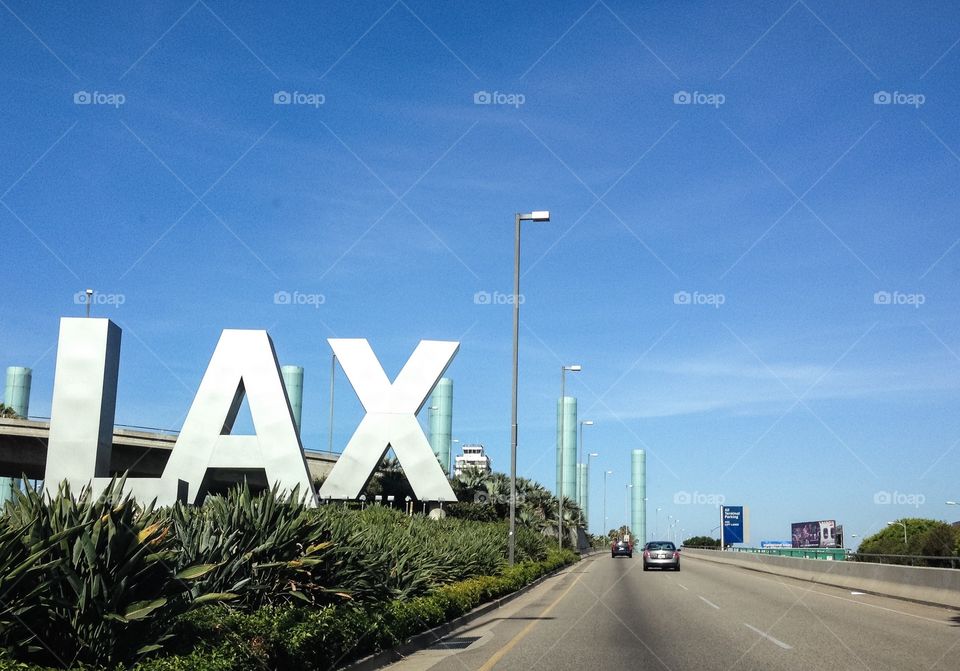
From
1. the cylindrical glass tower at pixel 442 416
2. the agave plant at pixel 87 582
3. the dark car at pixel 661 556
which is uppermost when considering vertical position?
the cylindrical glass tower at pixel 442 416

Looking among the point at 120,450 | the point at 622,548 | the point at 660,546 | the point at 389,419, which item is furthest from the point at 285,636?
the point at 622,548

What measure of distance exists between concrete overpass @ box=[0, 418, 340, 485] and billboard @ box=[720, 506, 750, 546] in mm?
39298

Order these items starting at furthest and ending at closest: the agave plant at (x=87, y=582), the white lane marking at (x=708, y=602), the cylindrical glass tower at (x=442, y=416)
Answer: the cylindrical glass tower at (x=442, y=416) < the white lane marking at (x=708, y=602) < the agave plant at (x=87, y=582)

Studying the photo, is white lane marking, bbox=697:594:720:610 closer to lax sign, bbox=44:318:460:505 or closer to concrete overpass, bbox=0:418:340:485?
lax sign, bbox=44:318:460:505

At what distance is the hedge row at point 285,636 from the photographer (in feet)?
30.2

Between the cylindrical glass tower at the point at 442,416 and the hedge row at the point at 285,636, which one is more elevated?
the cylindrical glass tower at the point at 442,416

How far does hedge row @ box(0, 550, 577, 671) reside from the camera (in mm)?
9195

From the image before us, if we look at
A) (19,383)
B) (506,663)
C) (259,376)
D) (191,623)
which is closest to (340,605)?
(506,663)

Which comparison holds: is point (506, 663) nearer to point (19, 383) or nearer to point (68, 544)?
point (68, 544)

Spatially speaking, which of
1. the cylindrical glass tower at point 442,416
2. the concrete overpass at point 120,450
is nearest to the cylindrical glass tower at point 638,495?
the cylindrical glass tower at point 442,416

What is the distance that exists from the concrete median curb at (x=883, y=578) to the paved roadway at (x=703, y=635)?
65cm

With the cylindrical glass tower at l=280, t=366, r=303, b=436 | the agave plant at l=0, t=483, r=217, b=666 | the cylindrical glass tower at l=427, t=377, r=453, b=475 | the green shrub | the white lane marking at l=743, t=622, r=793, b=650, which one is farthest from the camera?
the cylindrical glass tower at l=427, t=377, r=453, b=475

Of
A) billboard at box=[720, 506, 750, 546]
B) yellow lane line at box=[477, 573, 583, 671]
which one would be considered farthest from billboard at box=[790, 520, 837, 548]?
yellow lane line at box=[477, 573, 583, 671]

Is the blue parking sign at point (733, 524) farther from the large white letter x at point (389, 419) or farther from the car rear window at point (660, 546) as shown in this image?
the large white letter x at point (389, 419)
